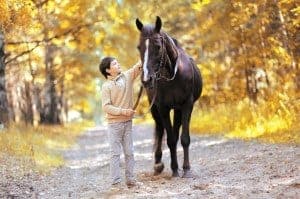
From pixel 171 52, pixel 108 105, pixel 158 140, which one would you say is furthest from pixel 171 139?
pixel 108 105

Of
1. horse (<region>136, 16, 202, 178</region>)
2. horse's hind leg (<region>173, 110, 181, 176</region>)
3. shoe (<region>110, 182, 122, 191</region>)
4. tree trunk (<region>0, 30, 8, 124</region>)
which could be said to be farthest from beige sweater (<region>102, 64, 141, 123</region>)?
tree trunk (<region>0, 30, 8, 124</region>)

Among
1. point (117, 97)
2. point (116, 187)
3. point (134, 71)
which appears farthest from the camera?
point (134, 71)

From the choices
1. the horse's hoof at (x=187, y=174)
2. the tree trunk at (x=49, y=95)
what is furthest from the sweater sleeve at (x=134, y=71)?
the tree trunk at (x=49, y=95)

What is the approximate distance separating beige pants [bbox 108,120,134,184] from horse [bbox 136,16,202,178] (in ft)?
2.28

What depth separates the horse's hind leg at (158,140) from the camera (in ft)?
34.2

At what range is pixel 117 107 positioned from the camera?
8.66 m

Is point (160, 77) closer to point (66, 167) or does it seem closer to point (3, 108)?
point (66, 167)

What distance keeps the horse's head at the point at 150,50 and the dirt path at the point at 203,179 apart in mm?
1592

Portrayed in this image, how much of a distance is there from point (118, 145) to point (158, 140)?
2074 millimetres

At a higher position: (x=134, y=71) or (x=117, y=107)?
(x=134, y=71)

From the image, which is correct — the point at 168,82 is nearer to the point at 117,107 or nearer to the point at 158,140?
the point at 117,107

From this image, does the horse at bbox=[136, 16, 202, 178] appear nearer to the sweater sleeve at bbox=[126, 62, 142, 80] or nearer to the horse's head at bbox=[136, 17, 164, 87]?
the horse's head at bbox=[136, 17, 164, 87]

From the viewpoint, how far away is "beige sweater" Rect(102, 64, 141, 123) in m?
8.61

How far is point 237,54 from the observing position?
64.0ft
